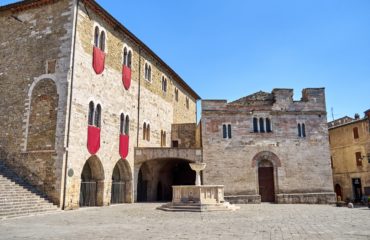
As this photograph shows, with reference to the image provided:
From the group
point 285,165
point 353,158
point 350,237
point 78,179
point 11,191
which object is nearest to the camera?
point 350,237

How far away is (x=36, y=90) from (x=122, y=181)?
7989mm

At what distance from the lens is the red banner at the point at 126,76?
21.1m

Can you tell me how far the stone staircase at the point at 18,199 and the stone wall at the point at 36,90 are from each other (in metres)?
0.46

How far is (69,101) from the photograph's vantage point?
16016 mm

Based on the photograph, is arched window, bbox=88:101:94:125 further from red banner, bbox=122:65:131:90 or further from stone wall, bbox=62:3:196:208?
red banner, bbox=122:65:131:90

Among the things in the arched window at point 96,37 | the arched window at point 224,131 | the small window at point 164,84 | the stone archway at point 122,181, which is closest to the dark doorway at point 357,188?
the arched window at point 224,131

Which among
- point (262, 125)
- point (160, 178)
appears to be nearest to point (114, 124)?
point (160, 178)

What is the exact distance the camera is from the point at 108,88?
63.5 feet

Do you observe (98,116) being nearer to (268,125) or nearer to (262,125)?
(262,125)

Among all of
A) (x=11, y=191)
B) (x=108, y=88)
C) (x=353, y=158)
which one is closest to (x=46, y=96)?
(x=108, y=88)

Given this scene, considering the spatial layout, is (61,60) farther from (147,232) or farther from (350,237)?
(350,237)

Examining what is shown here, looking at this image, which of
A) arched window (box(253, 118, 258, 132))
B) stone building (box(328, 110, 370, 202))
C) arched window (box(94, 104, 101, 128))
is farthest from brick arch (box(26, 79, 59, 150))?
stone building (box(328, 110, 370, 202))

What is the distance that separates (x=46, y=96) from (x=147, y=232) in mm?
11067

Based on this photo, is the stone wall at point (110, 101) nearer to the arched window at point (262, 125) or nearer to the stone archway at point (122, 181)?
the stone archway at point (122, 181)
